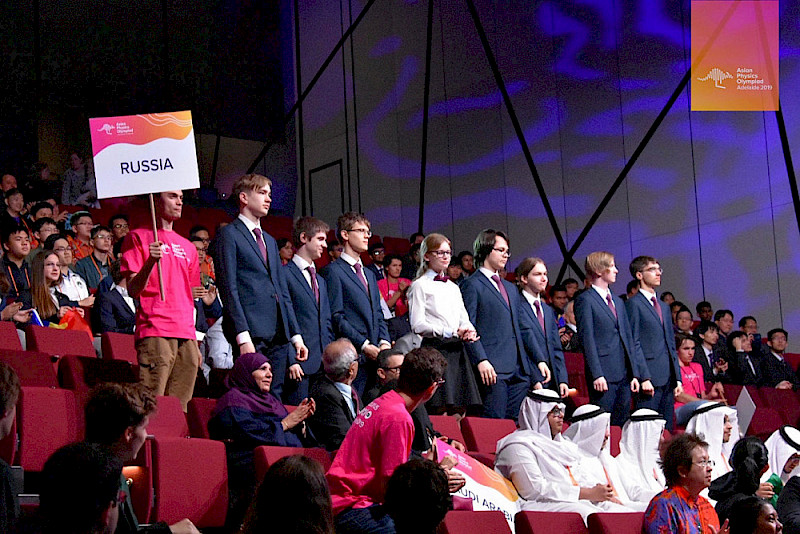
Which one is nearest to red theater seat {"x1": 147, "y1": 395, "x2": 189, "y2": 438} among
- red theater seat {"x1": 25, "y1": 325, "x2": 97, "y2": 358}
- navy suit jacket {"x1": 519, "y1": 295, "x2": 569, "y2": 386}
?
red theater seat {"x1": 25, "y1": 325, "x2": 97, "y2": 358}

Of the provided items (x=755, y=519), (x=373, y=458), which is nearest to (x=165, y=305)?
(x=373, y=458)

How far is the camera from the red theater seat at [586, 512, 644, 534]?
137 inches

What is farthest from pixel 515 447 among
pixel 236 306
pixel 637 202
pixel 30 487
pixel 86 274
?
pixel 637 202

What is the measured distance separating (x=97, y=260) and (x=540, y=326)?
308 cm

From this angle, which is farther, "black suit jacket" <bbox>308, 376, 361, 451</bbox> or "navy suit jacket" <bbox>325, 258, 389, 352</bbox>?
"navy suit jacket" <bbox>325, 258, 389, 352</bbox>

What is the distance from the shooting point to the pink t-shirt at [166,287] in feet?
14.2

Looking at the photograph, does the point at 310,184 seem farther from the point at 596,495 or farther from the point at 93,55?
the point at 596,495

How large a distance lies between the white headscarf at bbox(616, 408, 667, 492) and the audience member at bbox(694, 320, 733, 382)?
283cm

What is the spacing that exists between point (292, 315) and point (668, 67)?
673 centimetres

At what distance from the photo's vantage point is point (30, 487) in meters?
3.63

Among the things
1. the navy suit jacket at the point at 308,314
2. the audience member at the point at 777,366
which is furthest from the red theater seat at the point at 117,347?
the audience member at the point at 777,366

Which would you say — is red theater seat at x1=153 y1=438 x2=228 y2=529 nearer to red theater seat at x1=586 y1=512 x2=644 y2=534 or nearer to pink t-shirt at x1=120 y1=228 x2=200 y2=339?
pink t-shirt at x1=120 y1=228 x2=200 y2=339

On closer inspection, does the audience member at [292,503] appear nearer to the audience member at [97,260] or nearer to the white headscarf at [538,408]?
the white headscarf at [538,408]

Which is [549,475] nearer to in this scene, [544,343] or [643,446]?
[643,446]
